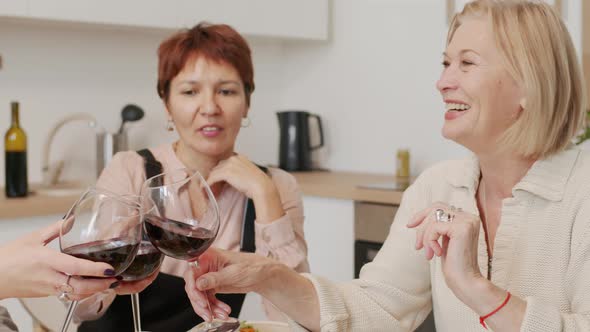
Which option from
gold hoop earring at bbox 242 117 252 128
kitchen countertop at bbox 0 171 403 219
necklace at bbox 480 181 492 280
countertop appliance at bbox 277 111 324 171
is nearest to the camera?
necklace at bbox 480 181 492 280

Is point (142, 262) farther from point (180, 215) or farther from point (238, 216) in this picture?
point (238, 216)

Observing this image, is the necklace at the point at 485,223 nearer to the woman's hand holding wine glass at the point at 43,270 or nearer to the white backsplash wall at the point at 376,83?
the woman's hand holding wine glass at the point at 43,270

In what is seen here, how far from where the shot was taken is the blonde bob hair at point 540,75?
1.52m

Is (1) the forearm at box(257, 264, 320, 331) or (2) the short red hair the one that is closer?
(1) the forearm at box(257, 264, 320, 331)

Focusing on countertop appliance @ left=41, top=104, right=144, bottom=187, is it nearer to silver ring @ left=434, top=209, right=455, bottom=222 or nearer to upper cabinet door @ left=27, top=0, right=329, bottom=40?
upper cabinet door @ left=27, top=0, right=329, bottom=40

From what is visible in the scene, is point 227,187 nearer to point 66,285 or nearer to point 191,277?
point 191,277

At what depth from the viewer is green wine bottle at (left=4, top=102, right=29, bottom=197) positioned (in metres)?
2.82

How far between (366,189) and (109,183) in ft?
4.17

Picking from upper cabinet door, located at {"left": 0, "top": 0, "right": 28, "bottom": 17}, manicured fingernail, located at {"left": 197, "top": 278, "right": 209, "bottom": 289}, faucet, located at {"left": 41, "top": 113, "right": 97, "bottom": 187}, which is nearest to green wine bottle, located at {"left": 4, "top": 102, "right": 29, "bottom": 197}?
faucet, located at {"left": 41, "top": 113, "right": 97, "bottom": 187}

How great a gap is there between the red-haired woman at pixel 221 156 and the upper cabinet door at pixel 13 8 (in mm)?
901

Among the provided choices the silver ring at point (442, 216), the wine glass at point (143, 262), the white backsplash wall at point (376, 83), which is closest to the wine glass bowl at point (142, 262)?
the wine glass at point (143, 262)

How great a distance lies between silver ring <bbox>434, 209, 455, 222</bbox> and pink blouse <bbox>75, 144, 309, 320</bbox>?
640mm

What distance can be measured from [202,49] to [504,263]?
0.99 m

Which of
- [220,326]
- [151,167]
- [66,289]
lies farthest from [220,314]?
[151,167]
